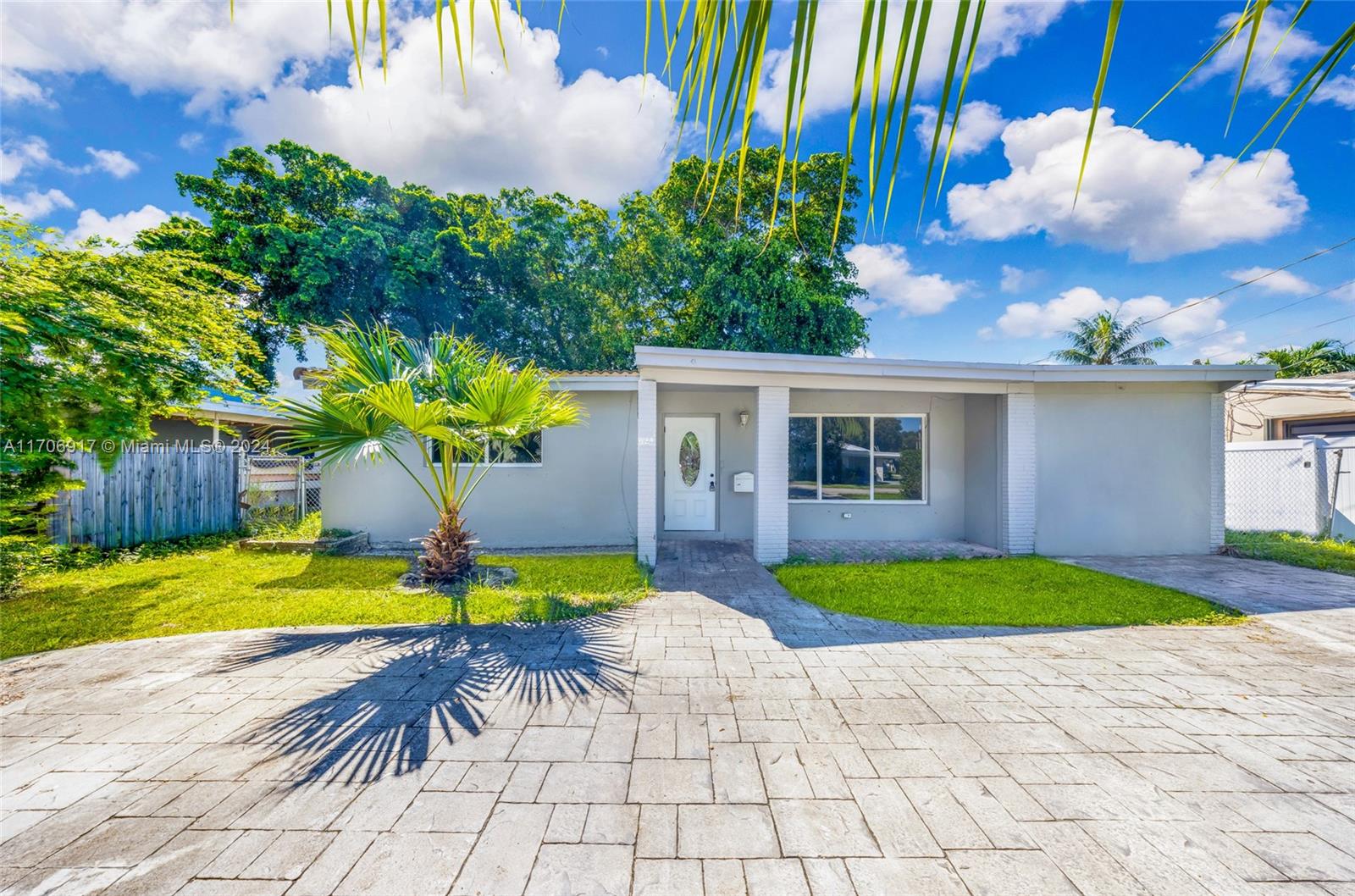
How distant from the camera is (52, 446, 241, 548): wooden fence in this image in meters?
7.61

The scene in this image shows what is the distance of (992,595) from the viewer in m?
5.71

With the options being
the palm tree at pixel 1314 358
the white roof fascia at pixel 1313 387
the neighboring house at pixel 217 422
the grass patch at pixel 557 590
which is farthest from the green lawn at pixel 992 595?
the palm tree at pixel 1314 358

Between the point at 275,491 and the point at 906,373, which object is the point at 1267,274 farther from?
the point at 275,491

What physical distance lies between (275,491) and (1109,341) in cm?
2964

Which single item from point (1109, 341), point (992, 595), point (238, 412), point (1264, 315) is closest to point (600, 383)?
point (992, 595)

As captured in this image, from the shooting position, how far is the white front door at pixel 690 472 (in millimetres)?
9102

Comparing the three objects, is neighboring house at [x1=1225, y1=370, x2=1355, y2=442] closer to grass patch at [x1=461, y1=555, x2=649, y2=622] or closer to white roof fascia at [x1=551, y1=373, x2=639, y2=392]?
white roof fascia at [x1=551, y1=373, x2=639, y2=392]

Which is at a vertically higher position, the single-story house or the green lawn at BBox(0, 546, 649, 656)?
the single-story house

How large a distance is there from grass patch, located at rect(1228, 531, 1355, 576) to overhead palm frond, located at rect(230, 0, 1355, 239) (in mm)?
9599

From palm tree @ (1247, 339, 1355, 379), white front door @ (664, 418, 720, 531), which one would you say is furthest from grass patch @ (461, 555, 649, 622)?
palm tree @ (1247, 339, 1355, 379)

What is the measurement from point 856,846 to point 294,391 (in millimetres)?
5949

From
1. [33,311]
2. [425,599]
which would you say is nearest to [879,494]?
[425,599]

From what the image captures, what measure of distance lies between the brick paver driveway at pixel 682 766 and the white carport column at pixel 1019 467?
11.1ft

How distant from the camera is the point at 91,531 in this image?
25.4ft
